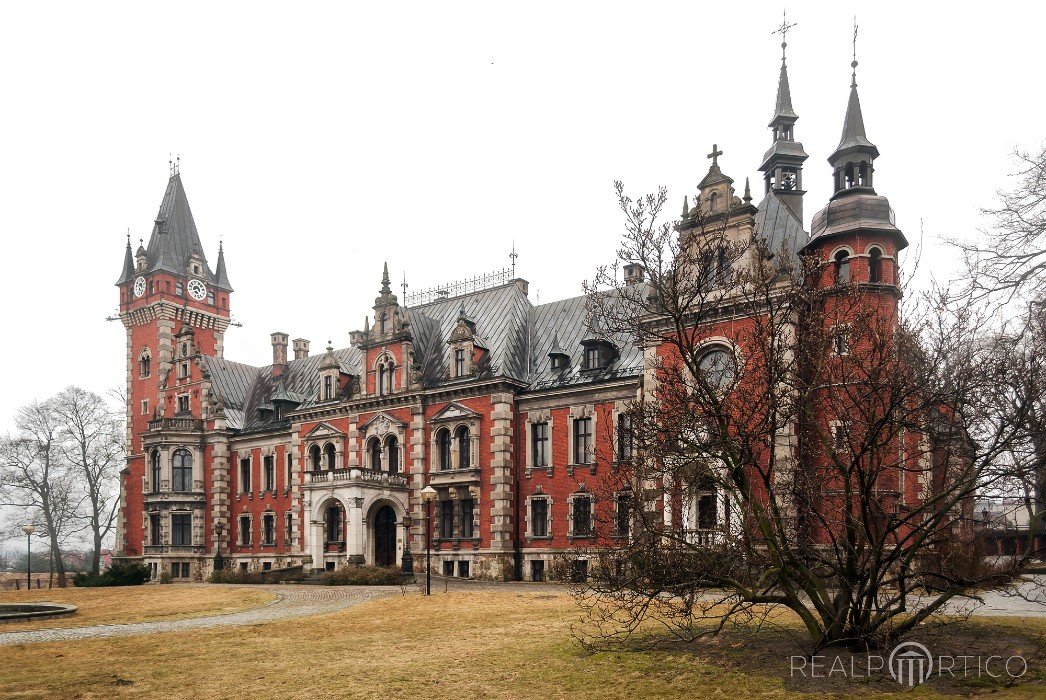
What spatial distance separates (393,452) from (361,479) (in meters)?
3.02

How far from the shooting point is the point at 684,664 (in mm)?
12898

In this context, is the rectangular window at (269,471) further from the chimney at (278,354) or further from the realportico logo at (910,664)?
the realportico logo at (910,664)

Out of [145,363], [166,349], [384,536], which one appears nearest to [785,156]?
[384,536]

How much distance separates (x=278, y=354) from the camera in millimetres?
56156

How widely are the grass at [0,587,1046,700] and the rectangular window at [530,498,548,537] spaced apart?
19.7 metres

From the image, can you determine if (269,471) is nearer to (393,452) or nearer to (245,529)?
(245,529)

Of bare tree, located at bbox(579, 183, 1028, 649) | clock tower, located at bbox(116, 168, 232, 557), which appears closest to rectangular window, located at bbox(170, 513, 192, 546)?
clock tower, located at bbox(116, 168, 232, 557)

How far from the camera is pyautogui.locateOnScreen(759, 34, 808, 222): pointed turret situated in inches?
1673

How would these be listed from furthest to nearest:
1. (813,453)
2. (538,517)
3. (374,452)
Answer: (374,452) → (538,517) → (813,453)

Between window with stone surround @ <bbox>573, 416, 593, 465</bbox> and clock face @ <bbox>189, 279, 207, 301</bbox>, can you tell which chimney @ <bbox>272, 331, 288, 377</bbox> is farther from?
window with stone surround @ <bbox>573, 416, 593, 465</bbox>

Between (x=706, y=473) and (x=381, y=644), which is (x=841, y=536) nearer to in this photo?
(x=706, y=473)

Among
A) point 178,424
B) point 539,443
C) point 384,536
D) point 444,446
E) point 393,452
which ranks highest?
point 178,424

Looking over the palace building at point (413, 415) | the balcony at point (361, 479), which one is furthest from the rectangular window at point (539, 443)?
the balcony at point (361, 479)

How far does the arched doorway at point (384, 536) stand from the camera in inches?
1714
